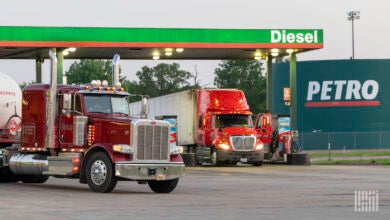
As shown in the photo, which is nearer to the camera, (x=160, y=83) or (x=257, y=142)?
(x=257, y=142)

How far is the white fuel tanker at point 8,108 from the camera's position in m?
27.7

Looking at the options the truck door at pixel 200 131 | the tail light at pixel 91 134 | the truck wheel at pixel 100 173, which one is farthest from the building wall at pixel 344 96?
the truck wheel at pixel 100 173

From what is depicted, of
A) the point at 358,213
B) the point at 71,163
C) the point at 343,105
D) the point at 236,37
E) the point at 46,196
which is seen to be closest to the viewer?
the point at 358,213

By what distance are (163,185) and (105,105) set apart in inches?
103

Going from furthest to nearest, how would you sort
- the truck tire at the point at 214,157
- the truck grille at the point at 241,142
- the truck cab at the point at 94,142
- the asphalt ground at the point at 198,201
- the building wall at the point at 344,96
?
the building wall at the point at 344,96
the truck tire at the point at 214,157
the truck grille at the point at 241,142
the truck cab at the point at 94,142
the asphalt ground at the point at 198,201

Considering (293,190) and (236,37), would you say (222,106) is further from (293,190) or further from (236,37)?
(293,190)

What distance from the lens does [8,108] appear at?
27.9 m

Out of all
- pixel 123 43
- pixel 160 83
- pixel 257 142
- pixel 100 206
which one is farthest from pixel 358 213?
pixel 160 83

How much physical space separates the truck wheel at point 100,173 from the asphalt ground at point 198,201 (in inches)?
10.7

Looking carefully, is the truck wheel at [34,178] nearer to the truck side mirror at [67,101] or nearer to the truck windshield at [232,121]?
the truck side mirror at [67,101]

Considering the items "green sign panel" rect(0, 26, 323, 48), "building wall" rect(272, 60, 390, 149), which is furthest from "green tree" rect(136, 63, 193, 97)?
"green sign panel" rect(0, 26, 323, 48)

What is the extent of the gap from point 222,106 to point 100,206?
2546 cm

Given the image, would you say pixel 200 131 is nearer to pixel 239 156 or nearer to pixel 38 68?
pixel 239 156

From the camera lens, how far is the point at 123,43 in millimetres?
45500
